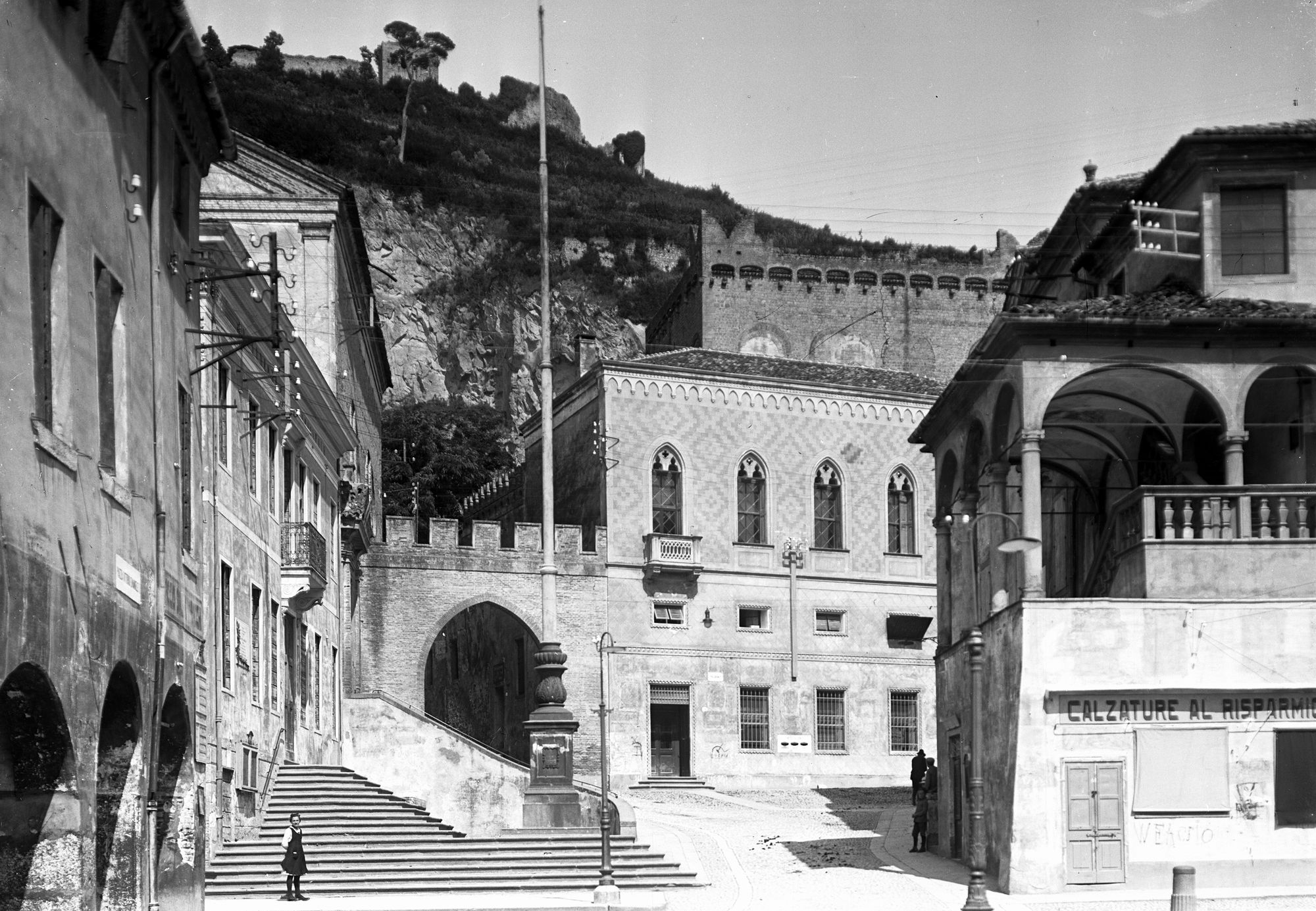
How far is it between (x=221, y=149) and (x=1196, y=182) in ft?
50.3

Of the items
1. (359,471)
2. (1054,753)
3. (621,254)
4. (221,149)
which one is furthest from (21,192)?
(621,254)

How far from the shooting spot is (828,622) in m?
47.9

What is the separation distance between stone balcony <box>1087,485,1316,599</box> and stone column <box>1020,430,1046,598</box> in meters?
1.43

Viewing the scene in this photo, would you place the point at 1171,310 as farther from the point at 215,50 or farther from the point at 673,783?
the point at 215,50

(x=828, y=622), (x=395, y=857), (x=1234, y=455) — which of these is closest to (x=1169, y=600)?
(x=1234, y=455)

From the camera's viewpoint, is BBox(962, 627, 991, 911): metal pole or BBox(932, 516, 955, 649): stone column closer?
BBox(962, 627, 991, 911): metal pole

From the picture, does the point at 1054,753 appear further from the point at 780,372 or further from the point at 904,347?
the point at 904,347

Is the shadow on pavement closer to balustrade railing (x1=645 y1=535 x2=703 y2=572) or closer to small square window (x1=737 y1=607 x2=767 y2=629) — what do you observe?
small square window (x1=737 y1=607 x2=767 y2=629)

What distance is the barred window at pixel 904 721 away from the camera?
47812mm

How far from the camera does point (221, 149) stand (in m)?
19.5

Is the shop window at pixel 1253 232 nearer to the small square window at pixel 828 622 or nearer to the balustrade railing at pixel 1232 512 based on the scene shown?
the balustrade railing at pixel 1232 512

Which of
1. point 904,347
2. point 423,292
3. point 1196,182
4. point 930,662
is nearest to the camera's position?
point 1196,182

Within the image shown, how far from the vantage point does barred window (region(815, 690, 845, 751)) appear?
47.0 m

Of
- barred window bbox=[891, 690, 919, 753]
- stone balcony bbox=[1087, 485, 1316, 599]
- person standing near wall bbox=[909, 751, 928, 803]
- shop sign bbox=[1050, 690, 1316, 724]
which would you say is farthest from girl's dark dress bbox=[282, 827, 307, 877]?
barred window bbox=[891, 690, 919, 753]
